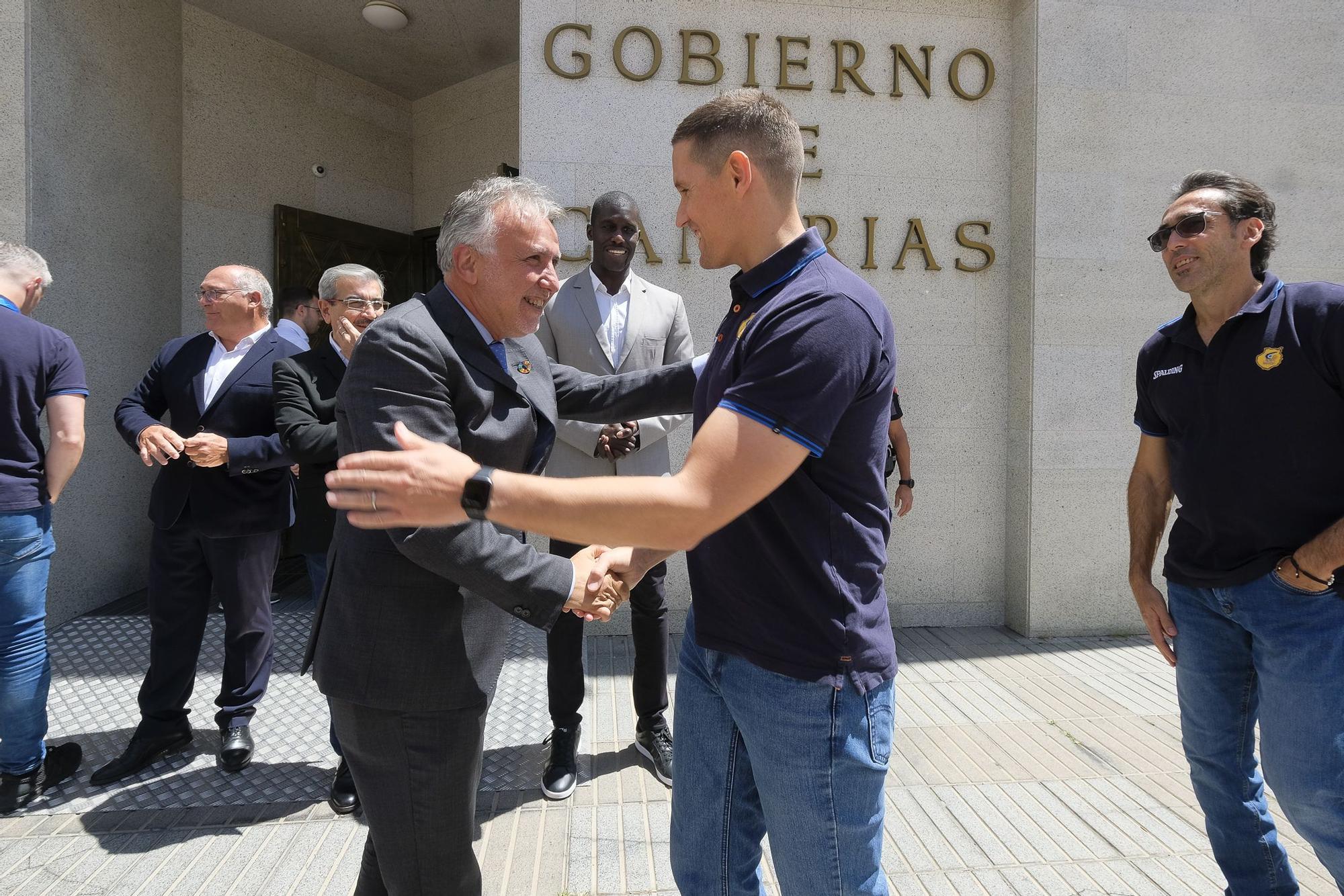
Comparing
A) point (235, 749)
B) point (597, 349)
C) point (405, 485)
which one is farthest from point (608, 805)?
point (405, 485)

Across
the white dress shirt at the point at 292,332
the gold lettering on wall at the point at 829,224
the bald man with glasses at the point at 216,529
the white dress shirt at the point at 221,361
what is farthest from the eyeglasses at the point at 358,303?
the gold lettering on wall at the point at 829,224

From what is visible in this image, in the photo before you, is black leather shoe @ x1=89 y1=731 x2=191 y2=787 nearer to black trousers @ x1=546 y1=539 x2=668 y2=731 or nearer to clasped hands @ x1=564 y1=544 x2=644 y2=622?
black trousers @ x1=546 y1=539 x2=668 y2=731

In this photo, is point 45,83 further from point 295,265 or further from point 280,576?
point 280,576

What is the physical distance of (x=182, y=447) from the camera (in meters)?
3.38

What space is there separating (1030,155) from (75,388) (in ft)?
17.6

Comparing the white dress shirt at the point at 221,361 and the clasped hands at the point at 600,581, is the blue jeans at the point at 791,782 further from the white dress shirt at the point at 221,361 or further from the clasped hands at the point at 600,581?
the white dress shirt at the point at 221,361

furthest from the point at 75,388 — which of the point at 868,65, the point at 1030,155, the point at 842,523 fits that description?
the point at 1030,155

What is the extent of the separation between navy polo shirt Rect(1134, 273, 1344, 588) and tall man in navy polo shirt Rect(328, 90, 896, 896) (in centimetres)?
120

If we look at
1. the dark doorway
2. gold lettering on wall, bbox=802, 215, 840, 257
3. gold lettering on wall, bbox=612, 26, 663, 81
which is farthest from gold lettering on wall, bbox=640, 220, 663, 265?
the dark doorway

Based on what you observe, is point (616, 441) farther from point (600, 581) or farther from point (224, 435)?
point (224, 435)

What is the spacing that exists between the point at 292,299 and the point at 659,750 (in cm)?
485

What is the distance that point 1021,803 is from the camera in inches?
131

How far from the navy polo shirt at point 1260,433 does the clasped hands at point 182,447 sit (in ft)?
11.4

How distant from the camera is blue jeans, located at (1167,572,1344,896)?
2.09 meters
